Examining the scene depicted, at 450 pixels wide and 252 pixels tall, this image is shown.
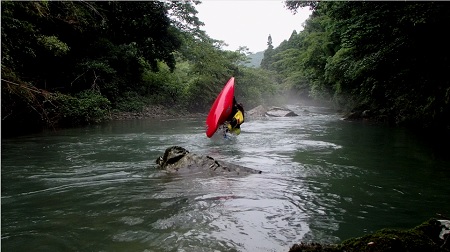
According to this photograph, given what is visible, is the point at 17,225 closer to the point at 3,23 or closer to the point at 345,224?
the point at 345,224

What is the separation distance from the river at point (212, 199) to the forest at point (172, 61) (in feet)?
7.80

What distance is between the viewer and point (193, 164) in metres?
6.24

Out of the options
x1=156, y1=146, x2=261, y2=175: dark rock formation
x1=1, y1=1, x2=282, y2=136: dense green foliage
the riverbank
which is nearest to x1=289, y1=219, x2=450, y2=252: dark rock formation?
x1=156, y1=146, x2=261, y2=175: dark rock formation

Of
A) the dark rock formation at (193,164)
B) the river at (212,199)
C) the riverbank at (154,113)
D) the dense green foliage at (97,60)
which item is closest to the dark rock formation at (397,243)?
the river at (212,199)

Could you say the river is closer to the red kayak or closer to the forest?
the red kayak

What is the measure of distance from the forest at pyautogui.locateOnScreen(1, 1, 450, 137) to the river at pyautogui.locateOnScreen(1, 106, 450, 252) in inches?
93.6

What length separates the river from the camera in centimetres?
331

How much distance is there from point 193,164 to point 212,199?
1799 millimetres

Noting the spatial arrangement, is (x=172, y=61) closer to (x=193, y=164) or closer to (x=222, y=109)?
(x=222, y=109)

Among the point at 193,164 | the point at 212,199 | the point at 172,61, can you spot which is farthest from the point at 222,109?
the point at 172,61

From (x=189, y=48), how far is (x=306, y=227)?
20.7 meters

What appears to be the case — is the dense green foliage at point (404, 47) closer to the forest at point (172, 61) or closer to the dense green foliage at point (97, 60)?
the forest at point (172, 61)

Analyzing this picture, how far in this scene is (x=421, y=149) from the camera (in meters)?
8.59

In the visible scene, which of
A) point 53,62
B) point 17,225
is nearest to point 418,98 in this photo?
point 17,225
